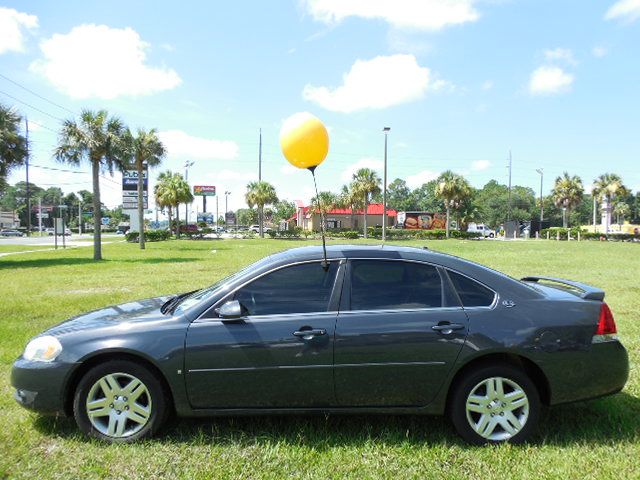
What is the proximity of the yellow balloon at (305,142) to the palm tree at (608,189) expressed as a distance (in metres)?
57.9

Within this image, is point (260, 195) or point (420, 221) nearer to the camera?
point (260, 195)

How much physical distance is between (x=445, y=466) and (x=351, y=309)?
123 cm

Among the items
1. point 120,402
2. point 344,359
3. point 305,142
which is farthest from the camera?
point 305,142

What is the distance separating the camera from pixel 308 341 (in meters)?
3.37

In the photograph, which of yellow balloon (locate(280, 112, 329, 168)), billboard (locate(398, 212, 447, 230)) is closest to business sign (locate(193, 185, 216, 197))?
billboard (locate(398, 212, 447, 230))

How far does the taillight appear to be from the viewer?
3.50 metres

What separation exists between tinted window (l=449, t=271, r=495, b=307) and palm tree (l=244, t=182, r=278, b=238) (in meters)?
55.6

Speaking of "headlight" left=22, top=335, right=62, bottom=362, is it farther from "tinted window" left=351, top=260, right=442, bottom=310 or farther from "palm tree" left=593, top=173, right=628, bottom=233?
"palm tree" left=593, top=173, right=628, bottom=233

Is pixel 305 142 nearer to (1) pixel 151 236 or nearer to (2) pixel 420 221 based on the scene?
(1) pixel 151 236

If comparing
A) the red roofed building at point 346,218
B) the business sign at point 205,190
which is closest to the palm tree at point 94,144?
the red roofed building at point 346,218

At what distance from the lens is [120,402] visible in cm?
347

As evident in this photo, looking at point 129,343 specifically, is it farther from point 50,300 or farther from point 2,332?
point 50,300

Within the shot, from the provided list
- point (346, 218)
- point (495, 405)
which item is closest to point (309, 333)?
point (495, 405)

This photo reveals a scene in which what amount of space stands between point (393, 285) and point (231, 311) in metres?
1.23
